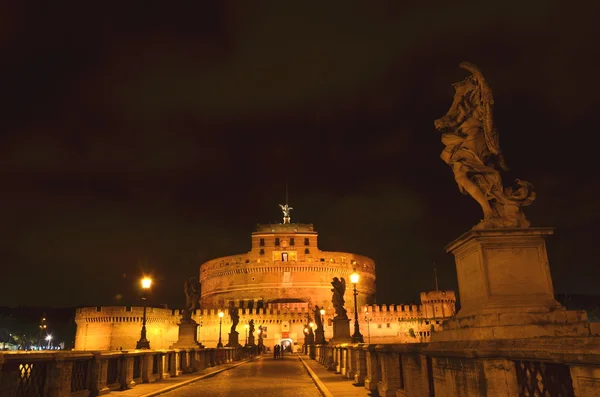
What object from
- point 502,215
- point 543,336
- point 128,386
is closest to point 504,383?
point 543,336

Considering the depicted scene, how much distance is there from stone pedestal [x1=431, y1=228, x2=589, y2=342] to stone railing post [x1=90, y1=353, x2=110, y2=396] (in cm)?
824

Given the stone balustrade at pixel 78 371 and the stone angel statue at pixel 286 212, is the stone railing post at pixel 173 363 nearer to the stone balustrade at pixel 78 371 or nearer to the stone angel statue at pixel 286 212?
the stone balustrade at pixel 78 371

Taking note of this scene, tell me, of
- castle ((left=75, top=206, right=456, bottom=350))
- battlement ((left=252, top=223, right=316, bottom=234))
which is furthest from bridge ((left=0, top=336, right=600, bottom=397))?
battlement ((left=252, top=223, right=316, bottom=234))

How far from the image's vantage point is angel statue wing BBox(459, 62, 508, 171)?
7262 mm

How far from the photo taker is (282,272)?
289 ft

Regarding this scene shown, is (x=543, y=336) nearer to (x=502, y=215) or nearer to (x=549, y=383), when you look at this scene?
(x=502, y=215)

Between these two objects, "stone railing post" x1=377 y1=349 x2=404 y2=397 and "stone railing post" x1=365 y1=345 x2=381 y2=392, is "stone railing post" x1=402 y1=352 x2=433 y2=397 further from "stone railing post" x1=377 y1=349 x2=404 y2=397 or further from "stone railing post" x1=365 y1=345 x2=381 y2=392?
"stone railing post" x1=365 y1=345 x2=381 y2=392

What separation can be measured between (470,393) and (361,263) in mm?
92183

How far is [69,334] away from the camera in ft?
351

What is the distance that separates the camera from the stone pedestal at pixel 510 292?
18.6 ft

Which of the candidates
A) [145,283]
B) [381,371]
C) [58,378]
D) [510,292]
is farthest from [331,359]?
[510,292]

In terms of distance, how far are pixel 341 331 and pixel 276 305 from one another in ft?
186

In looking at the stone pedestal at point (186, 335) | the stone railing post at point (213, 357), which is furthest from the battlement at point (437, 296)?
the stone pedestal at point (186, 335)

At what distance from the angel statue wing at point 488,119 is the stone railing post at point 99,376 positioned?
964cm
